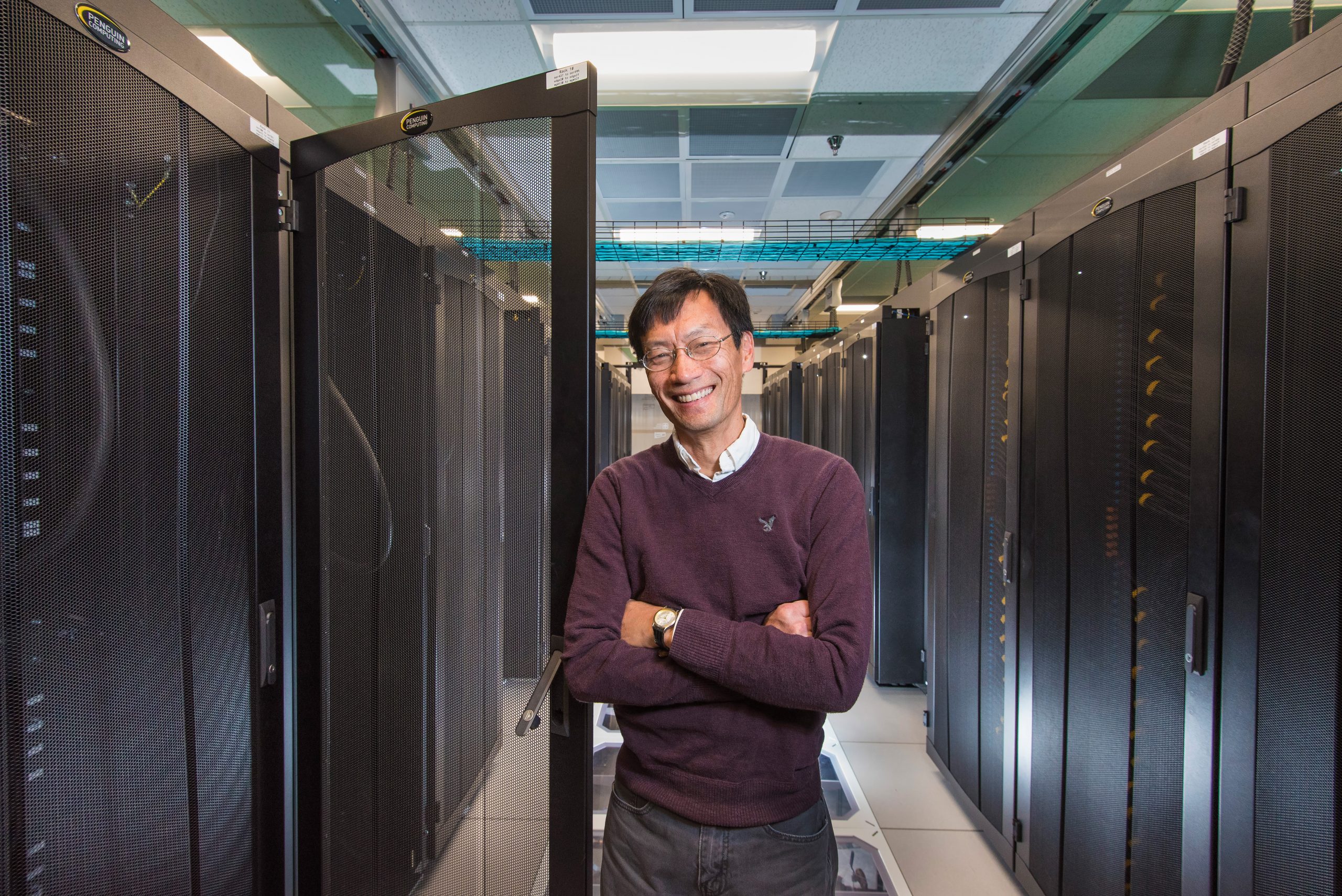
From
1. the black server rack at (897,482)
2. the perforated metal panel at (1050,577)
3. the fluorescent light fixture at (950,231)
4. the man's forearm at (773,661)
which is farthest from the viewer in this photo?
the fluorescent light fixture at (950,231)

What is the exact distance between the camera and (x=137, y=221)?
90 centimetres

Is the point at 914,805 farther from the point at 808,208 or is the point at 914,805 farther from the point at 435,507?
the point at 808,208

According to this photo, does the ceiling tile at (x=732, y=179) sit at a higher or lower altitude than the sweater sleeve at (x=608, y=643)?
higher

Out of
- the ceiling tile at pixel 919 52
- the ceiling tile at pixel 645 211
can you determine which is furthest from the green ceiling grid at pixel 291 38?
the ceiling tile at pixel 919 52

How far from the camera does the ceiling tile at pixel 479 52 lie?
8.07 feet

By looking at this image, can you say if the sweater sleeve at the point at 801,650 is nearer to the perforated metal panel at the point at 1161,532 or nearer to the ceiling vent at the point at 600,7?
the perforated metal panel at the point at 1161,532

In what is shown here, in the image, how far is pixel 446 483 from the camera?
129cm

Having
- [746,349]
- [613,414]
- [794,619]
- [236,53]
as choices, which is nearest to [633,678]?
[794,619]

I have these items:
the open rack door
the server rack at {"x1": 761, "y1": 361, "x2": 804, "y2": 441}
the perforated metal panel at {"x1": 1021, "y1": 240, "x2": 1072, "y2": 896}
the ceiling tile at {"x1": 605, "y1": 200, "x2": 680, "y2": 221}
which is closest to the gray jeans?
the open rack door

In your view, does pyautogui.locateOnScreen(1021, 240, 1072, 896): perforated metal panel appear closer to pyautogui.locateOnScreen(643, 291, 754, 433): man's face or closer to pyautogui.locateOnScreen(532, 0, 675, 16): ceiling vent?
pyautogui.locateOnScreen(643, 291, 754, 433): man's face

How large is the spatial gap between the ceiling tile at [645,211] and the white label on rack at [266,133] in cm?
369

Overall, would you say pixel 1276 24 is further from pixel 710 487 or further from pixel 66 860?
pixel 66 860

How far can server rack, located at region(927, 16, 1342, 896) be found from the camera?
99 cm

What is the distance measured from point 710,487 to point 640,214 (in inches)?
175
